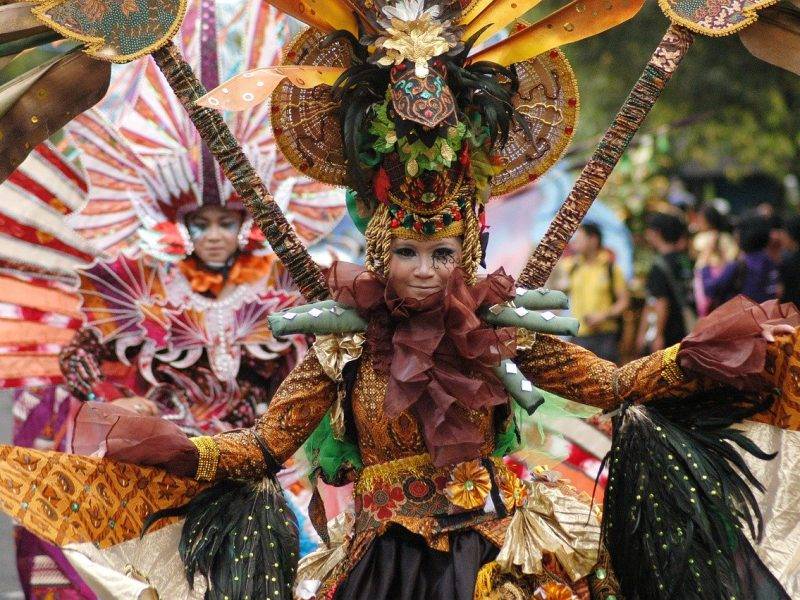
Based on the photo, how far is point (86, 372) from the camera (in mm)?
7102

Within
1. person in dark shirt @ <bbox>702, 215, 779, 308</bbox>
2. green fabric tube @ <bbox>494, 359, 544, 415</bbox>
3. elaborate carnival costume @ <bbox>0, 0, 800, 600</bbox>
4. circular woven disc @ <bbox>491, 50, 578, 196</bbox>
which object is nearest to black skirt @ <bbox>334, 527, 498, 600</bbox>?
elaborate carnival costume @ <bbox>0, 0, 800, 600</bbox>

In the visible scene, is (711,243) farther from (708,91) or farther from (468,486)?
(468,486)

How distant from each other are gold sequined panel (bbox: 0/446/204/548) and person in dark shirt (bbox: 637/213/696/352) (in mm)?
7693

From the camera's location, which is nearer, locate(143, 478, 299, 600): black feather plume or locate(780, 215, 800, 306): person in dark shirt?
locate(143, 478, 299, 600): black feather plume

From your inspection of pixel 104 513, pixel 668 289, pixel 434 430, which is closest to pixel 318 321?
pixel 434 430

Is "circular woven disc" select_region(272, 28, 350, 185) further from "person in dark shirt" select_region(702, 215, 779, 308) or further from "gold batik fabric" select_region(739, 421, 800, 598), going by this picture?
"person in dark shirt" select_region(702, 215, 779, 308)

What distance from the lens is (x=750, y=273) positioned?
36.1 ft

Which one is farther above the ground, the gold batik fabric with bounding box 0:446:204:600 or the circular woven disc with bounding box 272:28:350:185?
the circular woven disc with bounding box 272:28:350:185

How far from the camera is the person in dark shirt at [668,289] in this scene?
12.0 meters

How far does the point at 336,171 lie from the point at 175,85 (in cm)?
53

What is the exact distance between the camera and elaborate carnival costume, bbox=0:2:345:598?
703cm

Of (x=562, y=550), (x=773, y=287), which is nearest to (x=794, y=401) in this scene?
(x=562, y=550)

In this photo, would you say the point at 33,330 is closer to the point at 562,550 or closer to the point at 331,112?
the point at 331,112

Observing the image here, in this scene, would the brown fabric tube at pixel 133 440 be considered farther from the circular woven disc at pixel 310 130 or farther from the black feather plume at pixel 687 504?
the black feather plume at pixel 687 504
